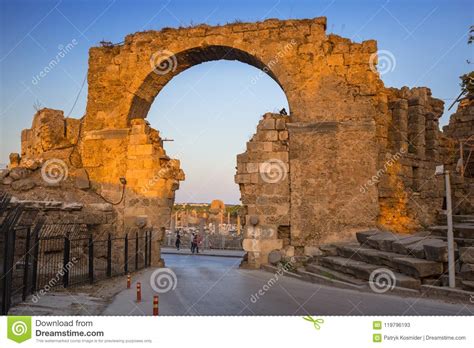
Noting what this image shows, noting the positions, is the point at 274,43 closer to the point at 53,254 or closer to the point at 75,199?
the point at 75,199

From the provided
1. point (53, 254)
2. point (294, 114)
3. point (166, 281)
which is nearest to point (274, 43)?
point (294, 114)

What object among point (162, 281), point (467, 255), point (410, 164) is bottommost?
point (162, 281)

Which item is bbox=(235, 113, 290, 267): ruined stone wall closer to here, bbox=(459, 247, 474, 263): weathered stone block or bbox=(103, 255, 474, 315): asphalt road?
bbox=(103, 255, 474, 315): asphalt road

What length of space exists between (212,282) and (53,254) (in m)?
3.35

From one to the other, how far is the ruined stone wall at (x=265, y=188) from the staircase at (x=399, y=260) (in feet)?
4.30

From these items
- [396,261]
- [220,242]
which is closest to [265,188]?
[396,261]

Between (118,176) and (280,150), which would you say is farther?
(118,176)

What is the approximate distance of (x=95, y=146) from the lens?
42.3 ft

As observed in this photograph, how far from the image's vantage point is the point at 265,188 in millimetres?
11391
